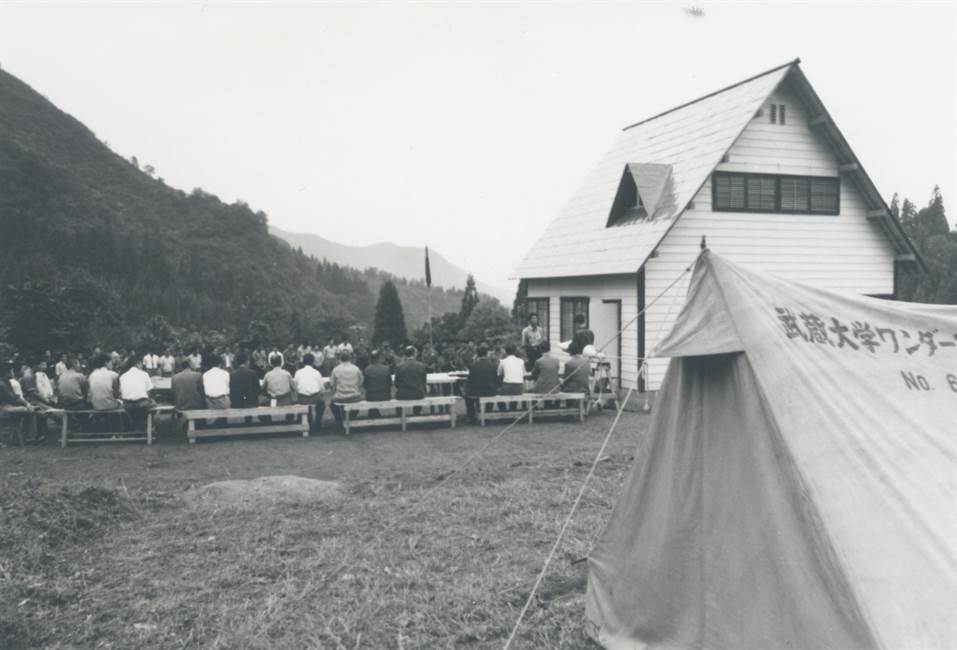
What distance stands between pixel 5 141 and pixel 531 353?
44.6 meters

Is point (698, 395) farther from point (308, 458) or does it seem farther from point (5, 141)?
point (5, 141)

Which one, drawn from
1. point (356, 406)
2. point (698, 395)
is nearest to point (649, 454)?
point (698, 395)

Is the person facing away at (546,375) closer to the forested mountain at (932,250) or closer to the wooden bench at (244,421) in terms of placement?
the wooden bench at (244,421)

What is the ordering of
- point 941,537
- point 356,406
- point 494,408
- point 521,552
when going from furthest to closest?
point 494,408, point 356,406, point 521,552, point 941,537

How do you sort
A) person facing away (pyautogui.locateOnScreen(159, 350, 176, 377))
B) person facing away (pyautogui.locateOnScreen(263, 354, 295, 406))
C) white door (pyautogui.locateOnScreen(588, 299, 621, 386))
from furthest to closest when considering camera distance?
person facing away (pyautogui.locateOnScreen(159, 350, 176, 377)), white door (pyautogui.locateOnScreen(588, 299, 621, 386)), person facing away (pyautogui.locateOnScreen(263, 354, 295, 406))

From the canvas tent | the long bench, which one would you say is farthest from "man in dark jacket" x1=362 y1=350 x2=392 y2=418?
the canvas tent

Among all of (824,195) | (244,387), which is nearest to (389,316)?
(824,195)

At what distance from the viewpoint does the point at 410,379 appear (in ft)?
45.9

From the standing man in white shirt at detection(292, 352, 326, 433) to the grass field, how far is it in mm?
2891

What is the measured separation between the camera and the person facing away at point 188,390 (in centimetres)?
1290

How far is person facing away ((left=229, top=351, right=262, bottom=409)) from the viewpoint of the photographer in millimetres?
13219

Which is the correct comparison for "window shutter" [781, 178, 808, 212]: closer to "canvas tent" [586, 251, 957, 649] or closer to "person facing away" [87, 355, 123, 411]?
"canvas tent" [586, 251, 957, 649]

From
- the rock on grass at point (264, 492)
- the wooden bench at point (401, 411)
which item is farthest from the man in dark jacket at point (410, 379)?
the rock on grass at point (264, 492)

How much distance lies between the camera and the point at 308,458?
37.6ft
